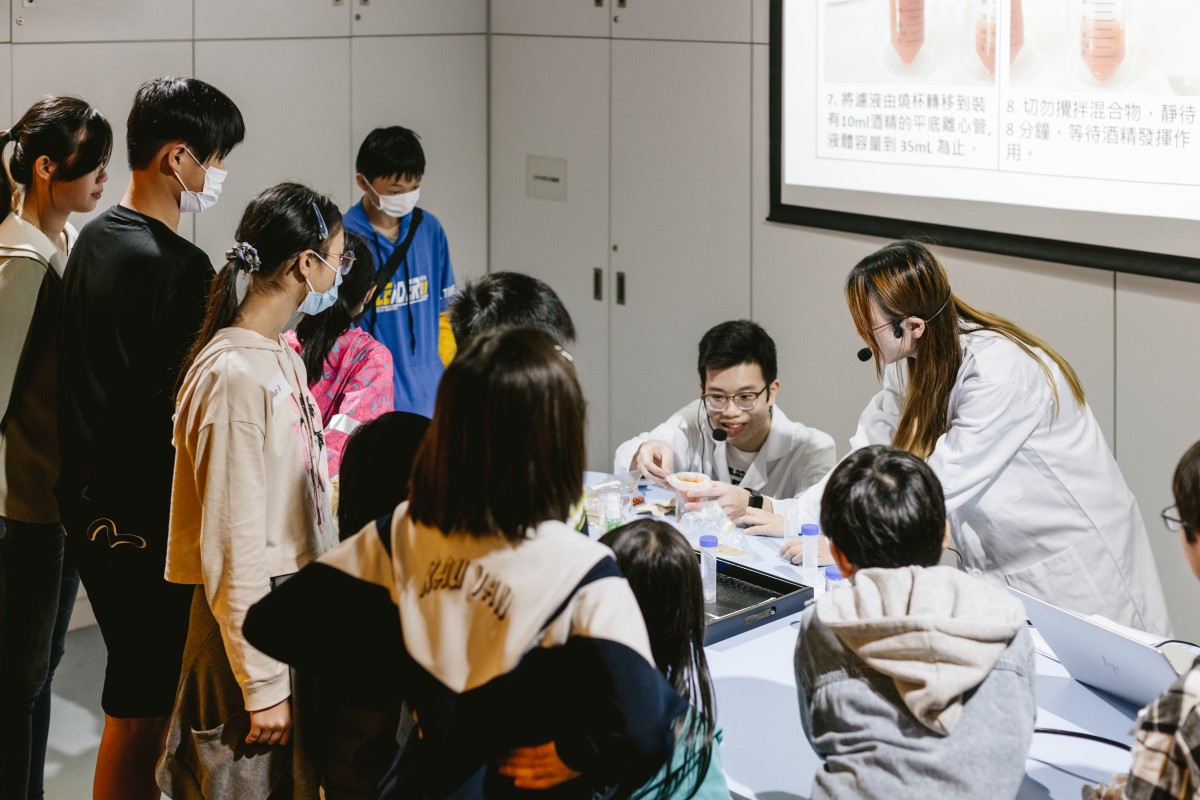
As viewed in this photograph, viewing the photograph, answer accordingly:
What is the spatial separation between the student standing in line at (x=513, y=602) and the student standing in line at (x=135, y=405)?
0.94m

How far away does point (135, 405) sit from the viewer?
7.04ft

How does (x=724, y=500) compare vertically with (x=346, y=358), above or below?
below

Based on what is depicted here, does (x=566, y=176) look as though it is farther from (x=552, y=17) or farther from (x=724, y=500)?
(x=724, y=500)

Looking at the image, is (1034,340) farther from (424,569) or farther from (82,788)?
(82,788)

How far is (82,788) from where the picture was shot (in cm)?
307

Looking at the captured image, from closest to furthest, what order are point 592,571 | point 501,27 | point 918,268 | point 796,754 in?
1. point 592,571
2. point 796,754
3. point 918,268
4. point 501,27

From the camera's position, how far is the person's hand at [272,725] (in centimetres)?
185

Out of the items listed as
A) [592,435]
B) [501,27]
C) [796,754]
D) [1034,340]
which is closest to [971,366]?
[1034,340]

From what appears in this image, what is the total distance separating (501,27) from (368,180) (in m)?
1.67

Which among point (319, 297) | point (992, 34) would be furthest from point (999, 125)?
point (319, 297)

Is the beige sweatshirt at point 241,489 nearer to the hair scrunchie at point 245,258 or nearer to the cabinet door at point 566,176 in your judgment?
the hair scrunchie at point 245,258

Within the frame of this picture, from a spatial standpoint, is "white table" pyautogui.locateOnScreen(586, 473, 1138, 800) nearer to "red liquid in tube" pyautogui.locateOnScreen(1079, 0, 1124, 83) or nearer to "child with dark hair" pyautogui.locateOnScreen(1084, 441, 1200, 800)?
"child with dark hair" pyautogui.locateOnScreen(1084, 441, 1200, 800)

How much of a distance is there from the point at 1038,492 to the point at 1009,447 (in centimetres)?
13

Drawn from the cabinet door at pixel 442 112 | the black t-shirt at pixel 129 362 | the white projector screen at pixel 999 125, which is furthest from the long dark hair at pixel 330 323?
the cabinet door at pixel 442 112
